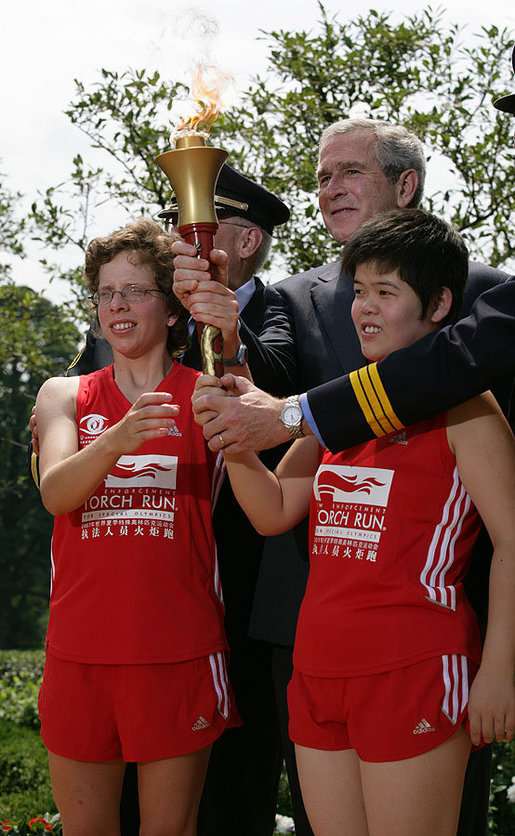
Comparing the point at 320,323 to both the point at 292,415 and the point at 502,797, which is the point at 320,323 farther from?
the point at 502,797

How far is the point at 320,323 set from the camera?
319 centimetres

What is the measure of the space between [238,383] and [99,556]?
25.7 inches

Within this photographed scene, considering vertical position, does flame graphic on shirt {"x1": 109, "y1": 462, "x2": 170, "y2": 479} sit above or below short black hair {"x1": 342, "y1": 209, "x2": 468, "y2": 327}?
below

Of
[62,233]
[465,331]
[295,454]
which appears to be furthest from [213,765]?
[62,233]

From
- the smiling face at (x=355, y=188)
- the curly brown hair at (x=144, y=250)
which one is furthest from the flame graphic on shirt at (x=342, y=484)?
the smiling face at (x=355, y=188)

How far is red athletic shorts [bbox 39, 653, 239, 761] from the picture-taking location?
2.59m

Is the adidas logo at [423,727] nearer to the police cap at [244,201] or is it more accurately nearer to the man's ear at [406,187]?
the man's ear at [406,187]

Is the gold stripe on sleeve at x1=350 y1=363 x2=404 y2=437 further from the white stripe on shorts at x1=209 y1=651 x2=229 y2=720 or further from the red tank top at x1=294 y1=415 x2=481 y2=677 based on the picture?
the white stripe on shorts at x1=209 y1=651 x2=229 y2=720

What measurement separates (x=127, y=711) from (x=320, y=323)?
1.40 metres

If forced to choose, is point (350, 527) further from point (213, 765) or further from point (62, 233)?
point (62, 233)

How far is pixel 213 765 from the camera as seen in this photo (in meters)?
3.39

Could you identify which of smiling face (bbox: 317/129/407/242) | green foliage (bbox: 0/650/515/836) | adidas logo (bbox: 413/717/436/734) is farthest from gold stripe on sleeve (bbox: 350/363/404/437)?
green foliage (bbox: 0/650/515/836)

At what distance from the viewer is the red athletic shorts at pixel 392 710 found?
2229 mm

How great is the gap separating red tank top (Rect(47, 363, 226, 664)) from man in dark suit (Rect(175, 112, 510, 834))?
9.9 inches
